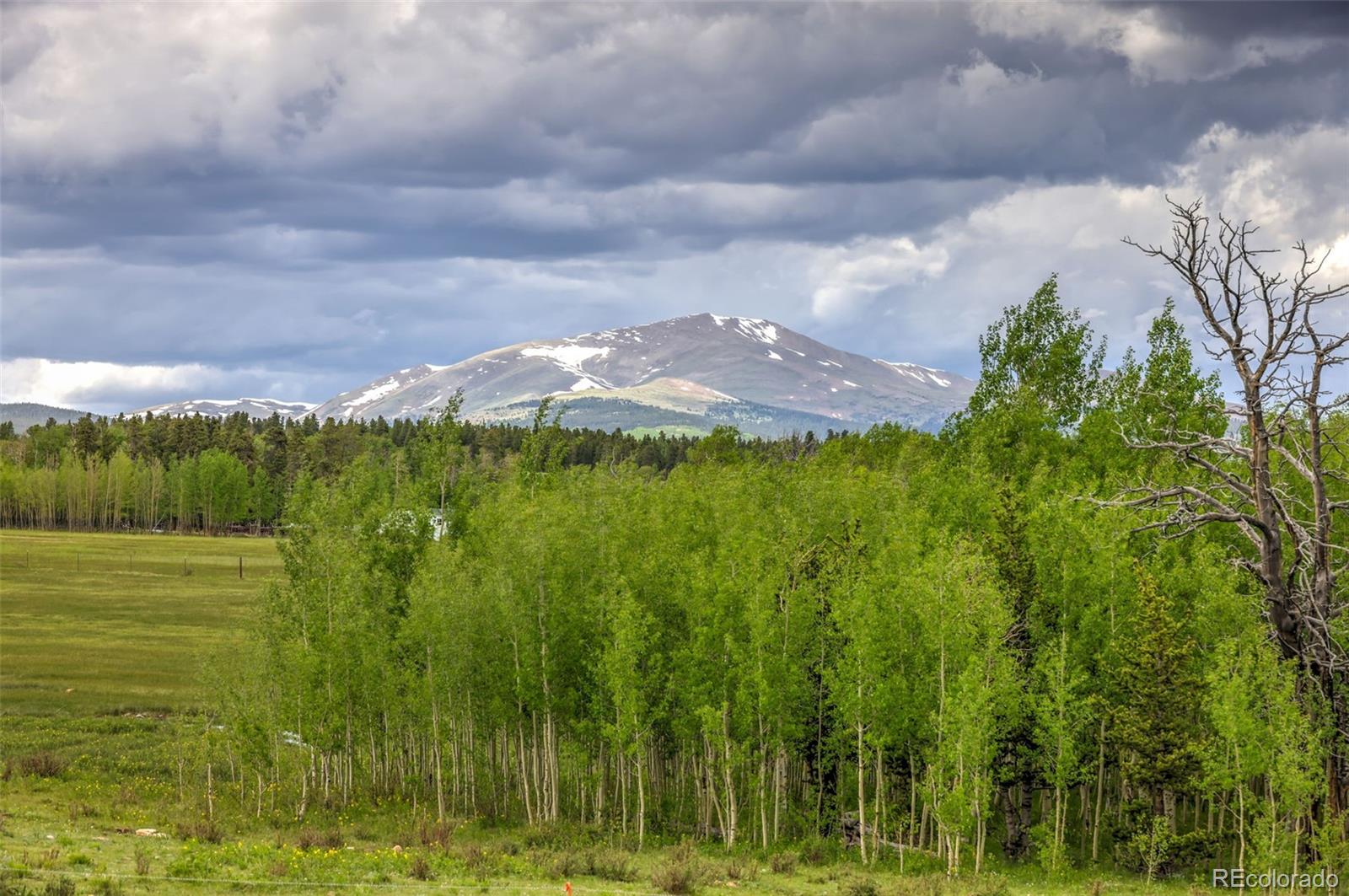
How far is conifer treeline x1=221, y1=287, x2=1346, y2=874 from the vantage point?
48.2 m

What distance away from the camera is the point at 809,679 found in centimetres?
5609

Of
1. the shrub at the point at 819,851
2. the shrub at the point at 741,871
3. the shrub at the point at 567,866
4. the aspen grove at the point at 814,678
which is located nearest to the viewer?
the shrub at the point at 567,866

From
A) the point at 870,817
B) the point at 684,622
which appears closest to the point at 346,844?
the point at 684,622

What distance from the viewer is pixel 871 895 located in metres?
38.8

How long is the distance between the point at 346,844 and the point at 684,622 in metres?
20.0

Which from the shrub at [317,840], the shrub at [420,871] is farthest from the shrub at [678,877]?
the shrub at [317,840]

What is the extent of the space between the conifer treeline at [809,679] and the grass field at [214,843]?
3179mm

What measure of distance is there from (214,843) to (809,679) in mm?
28127

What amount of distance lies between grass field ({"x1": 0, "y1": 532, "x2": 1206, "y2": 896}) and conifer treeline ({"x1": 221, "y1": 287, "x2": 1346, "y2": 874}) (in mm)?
3179

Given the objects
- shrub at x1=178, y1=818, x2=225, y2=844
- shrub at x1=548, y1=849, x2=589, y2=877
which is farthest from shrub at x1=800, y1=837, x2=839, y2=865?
shrub at x1=178, y1=818, x2=225, y2=844

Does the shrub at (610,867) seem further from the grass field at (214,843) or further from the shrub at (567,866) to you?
the shrub at (567,866)

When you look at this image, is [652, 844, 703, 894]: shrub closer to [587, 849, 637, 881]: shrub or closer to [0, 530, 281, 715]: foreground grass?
[587, 849, 637, 881]: shrub

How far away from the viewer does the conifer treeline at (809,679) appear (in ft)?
158

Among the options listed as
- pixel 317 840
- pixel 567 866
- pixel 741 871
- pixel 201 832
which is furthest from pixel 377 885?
pixel 741 871
